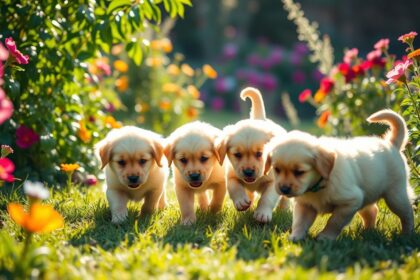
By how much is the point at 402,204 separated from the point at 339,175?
1.92ft

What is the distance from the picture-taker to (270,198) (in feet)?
14.4

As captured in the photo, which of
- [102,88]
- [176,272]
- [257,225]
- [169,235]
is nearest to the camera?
[176,272]

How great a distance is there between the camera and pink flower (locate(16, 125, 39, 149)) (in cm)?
516

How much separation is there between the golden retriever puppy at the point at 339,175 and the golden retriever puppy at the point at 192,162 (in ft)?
2.03

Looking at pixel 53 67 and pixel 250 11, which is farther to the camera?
pixel 250 11

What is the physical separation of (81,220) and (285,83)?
10580 millimetres

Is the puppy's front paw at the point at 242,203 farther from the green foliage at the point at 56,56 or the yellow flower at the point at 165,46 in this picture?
the yellow flower at the point at 165,46

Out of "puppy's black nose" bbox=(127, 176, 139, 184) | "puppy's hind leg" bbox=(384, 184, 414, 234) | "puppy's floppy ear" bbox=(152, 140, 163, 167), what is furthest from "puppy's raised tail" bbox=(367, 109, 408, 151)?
"puppy's black nose" bbox=(127, 176, 139, 184)


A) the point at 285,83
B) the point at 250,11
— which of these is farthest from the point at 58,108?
the point at 250,11

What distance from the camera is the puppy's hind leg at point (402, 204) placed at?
4.05 m

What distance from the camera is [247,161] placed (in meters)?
4.27

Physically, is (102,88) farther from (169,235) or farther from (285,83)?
(285,83)

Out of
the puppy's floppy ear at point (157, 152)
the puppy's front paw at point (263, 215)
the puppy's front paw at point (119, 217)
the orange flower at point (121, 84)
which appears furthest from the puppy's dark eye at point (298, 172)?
the orange flower at point (121, 84)

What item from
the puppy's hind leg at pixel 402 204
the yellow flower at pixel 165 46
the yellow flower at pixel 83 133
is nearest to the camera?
the puppy's hind leg at pixel 402 204
